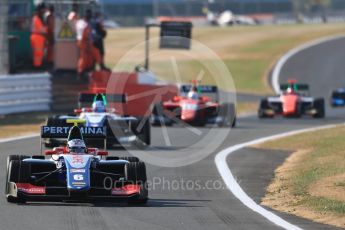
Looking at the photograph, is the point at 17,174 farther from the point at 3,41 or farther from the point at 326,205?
the point at 3,41

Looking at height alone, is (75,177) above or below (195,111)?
above

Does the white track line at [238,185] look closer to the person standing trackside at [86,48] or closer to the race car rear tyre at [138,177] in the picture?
the race car rear tyre at [138,177]

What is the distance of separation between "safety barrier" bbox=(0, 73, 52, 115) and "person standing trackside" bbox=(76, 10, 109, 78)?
1735mm

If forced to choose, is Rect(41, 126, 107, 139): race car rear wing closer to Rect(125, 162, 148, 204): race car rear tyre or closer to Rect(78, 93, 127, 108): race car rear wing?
Rect(125, 162, 148, 204): race car rear tyre

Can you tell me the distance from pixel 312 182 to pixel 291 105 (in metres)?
18.1

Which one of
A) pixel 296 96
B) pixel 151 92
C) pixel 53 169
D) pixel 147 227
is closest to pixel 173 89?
pixel 151 92

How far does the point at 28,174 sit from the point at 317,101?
22.0 meters

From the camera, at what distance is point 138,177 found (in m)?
13.2

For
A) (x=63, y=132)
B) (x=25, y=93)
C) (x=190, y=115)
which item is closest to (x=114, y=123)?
(x=63, y=132)

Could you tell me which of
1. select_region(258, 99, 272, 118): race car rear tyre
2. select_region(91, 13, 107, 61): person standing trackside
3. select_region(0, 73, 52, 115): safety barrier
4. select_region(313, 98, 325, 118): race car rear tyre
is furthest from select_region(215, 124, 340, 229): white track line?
select_region(91, 13, 107, 61): person standing trackside

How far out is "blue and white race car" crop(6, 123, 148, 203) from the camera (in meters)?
12.8

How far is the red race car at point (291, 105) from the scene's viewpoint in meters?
33.5

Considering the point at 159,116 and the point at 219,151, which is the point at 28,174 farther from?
the point at 159,116

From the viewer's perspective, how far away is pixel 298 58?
213 feet
